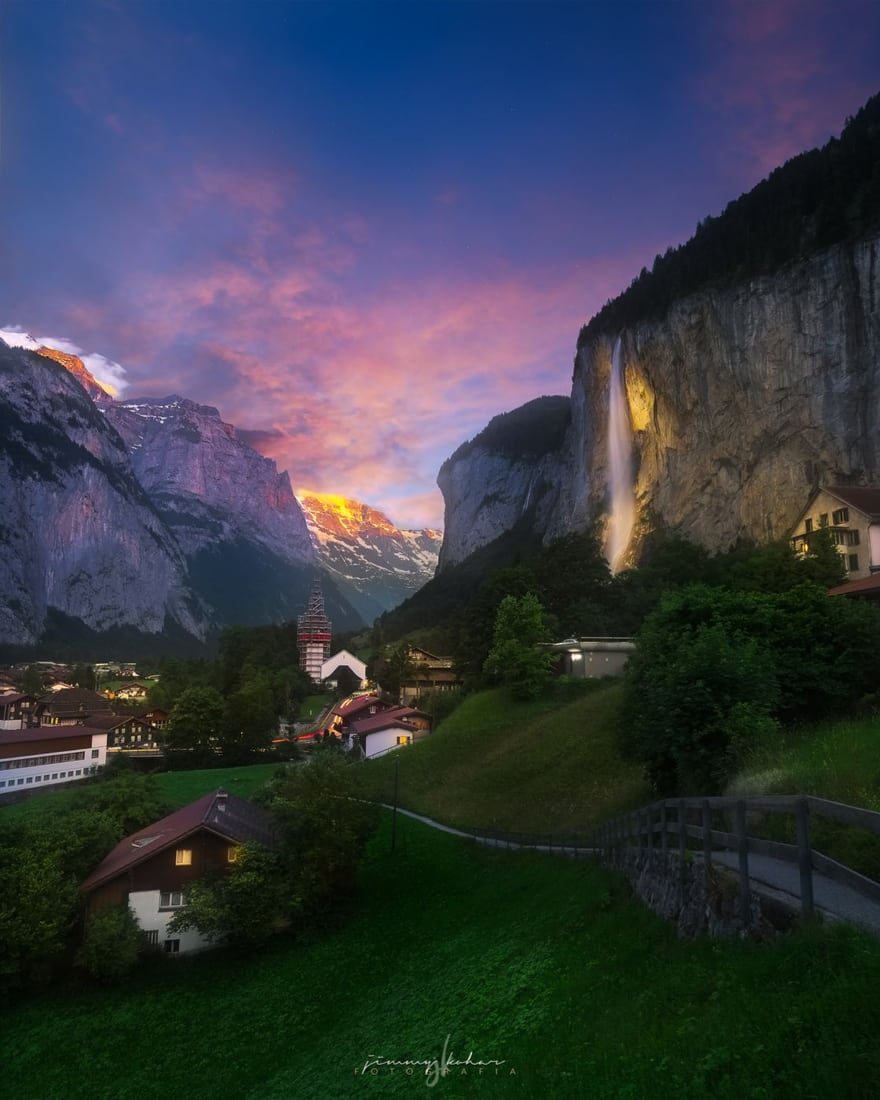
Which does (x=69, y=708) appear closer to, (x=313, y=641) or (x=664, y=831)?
(x=313, y=641)

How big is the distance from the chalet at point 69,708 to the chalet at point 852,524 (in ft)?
292

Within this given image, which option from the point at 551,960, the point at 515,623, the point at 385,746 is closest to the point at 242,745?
the point at 385,746

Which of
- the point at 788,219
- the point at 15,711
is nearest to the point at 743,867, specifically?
the point at 788,219

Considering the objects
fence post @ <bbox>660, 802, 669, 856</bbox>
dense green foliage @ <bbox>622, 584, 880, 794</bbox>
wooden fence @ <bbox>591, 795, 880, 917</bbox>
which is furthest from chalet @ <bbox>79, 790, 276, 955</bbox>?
wooden fence @ <bbox>591, 795, 880, 917</bbox>

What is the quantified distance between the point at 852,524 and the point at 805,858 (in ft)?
199

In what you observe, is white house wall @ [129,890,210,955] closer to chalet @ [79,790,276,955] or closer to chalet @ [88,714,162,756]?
chalet @ [79,790,276,955]

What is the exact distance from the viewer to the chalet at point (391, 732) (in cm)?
6738

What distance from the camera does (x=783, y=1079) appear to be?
584 cm

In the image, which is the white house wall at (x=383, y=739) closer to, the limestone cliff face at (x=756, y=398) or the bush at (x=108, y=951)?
the bush at (x=108, y=951)

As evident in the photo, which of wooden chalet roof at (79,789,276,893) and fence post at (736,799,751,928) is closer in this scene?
fence post at (736,799,751,928)

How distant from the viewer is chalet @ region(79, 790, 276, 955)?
31672mm

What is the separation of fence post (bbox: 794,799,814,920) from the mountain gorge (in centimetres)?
7302

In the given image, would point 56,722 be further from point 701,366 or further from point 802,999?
point 802,999

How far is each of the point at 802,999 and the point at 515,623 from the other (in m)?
58.5
